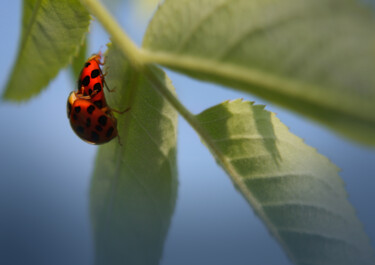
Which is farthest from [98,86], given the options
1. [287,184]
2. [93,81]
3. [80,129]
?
[287,184]

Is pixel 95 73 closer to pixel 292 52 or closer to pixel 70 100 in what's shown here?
pixel 70 100

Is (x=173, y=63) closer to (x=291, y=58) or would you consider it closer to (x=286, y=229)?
(x=291, y=58)

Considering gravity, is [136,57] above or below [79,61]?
below

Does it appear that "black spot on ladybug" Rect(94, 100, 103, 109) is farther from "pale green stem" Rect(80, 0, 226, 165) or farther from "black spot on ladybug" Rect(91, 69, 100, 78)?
"pale green stem" Rect(80, 0, 226, 165)

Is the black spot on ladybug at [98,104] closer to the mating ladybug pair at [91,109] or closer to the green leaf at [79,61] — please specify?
the mating ladybug pair at [91,109]

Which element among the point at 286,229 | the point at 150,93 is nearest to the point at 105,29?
the point at 150,93

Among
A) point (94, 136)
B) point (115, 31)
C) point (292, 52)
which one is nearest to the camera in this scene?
point (292, 52)
